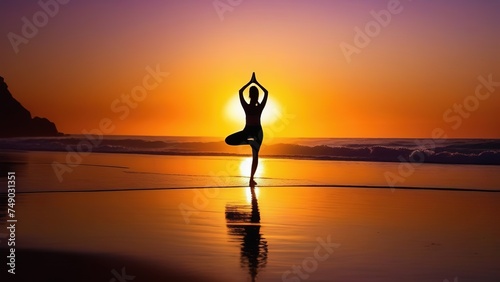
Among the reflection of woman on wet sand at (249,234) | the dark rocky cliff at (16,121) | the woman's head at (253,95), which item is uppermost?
the dark rocky cliff at (16,121)

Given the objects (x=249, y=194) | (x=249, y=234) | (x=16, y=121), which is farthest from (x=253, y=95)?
(x=16, y=121)

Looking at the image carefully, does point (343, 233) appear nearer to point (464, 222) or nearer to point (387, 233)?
point (387, 233)

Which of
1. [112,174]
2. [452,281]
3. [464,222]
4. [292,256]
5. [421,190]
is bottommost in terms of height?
[452,281]

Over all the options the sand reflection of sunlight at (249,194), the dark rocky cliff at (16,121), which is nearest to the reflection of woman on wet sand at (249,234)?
the sand reflection of sunlight at (249,194)

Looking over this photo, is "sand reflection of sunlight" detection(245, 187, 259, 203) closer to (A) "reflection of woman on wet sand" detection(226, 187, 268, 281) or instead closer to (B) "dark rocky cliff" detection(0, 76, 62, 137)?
(A) "reflection of woman on wet sand" detection(226, 187, 268, 281)

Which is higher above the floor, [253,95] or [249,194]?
[253,95]

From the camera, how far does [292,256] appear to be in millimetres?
7609

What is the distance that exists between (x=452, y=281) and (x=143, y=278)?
3.10 metres

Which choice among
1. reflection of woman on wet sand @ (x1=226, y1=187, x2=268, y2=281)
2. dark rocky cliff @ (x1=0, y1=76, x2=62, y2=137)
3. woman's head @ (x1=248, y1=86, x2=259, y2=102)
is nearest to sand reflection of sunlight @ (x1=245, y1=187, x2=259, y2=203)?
reflection of woman on wet sand @ (x1=226, y1=187, x2=268, y2=281)

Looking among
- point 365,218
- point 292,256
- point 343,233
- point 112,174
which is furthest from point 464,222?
point 112,174

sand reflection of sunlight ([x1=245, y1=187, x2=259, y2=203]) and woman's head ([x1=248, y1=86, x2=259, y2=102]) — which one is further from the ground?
woman's head ([x1=248, y1=86, x2=259, y2=102])

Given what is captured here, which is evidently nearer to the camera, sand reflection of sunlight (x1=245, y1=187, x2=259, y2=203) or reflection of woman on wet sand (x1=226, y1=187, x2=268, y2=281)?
reflection of woman on wet sand (x1=226, y1=187, x2=268, y2=281)

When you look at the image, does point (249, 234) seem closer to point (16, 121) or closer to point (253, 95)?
point (253, 95)

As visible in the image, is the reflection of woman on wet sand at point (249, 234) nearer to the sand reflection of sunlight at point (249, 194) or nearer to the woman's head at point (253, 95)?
the sand reflection of sunlight at point (249, 194)
